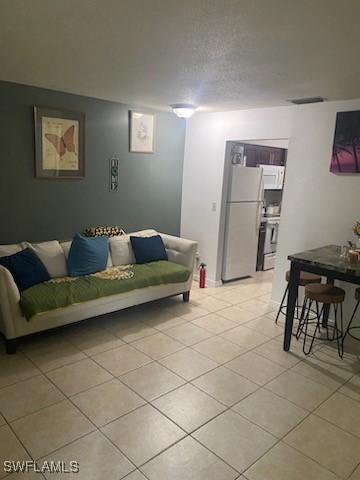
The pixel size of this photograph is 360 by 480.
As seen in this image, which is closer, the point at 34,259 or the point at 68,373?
the point at 68,373

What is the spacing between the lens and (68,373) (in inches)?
113

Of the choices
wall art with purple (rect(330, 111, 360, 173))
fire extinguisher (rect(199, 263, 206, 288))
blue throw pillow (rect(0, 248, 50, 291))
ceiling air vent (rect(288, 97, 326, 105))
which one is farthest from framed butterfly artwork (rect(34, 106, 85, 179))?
wall art with purple (rect(330, 111, 360, 173))

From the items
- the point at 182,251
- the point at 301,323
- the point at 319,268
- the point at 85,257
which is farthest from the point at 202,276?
the point at 319,268

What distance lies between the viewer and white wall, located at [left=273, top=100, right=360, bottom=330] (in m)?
3.75

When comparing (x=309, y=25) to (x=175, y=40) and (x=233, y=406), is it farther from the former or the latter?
(x=233, y=406)

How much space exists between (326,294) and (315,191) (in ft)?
4.06

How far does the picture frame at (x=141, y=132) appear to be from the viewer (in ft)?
15.3

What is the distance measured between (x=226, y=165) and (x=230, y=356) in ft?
8.77

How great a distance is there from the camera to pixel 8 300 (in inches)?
118

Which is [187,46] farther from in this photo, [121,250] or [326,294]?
[121,250]

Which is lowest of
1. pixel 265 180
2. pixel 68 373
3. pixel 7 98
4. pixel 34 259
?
pixel 68 373

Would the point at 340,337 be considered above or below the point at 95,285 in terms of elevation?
below

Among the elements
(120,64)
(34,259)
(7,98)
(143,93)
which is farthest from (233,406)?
(7,98)

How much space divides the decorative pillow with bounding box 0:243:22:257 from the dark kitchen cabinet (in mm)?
3416
